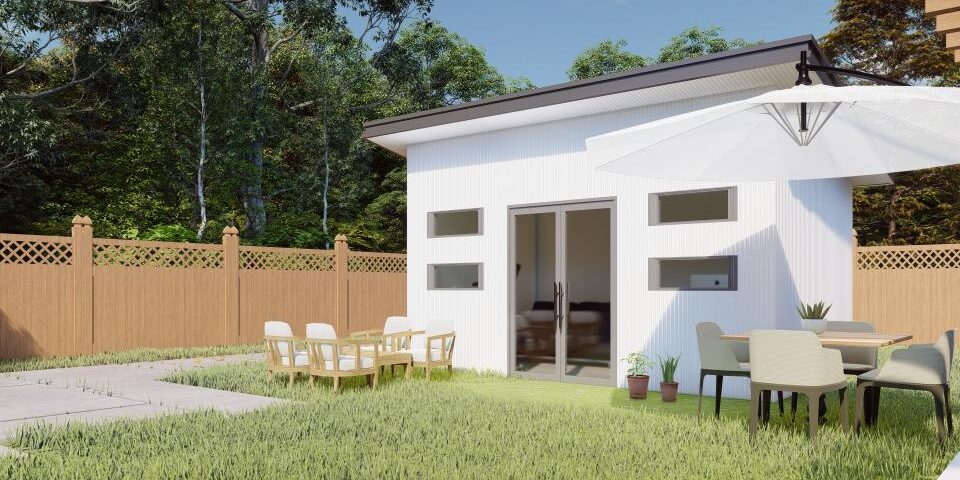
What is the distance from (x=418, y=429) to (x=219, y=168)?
479 inches

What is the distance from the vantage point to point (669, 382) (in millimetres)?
7352

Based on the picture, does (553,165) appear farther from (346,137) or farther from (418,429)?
(346,137)

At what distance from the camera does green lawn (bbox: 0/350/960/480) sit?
14.1 ft

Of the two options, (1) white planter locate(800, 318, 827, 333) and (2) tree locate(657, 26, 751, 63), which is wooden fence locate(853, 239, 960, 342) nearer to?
(1) white planter locate(800, 318, 827, 333)

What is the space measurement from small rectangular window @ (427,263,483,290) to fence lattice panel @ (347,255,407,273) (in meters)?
5.11

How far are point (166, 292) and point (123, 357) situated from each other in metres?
1.59

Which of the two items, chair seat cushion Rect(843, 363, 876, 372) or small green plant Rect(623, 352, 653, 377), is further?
small green plant Rect(623, 352, 653, 377)

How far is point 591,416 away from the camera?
240 inches

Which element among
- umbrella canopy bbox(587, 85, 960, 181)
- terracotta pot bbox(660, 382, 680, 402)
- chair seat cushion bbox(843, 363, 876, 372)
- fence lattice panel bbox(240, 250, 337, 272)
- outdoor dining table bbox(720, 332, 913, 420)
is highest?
umbrella canopy bbox(587, 85, 960, 181)

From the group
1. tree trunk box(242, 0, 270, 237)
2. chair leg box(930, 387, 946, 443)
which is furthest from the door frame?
tree trunk box(242, 0, 270, 237)

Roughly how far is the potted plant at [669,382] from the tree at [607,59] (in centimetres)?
1893

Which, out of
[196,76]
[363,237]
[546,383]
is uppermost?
[196,76]

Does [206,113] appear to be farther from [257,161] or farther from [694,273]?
[694,273]

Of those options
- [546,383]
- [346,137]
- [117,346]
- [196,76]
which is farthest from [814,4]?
[117,346]
